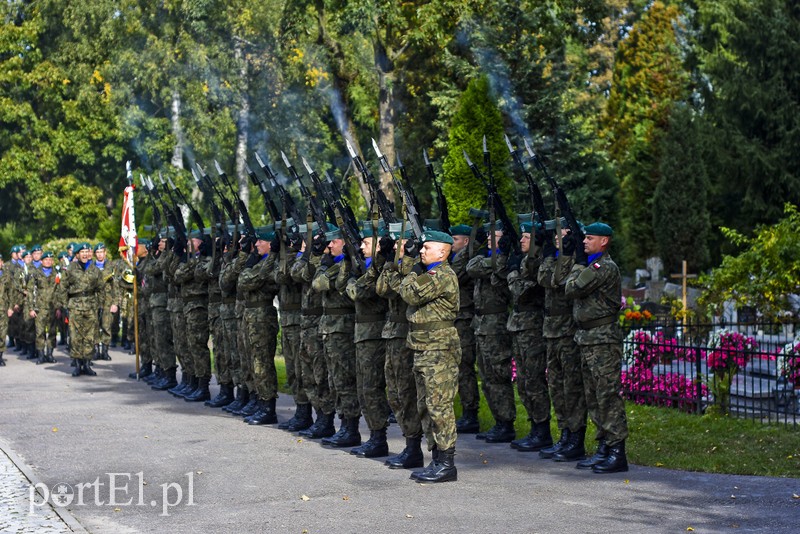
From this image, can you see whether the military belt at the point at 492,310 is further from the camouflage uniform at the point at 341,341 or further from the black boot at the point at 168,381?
the black boot at the point at 168,381

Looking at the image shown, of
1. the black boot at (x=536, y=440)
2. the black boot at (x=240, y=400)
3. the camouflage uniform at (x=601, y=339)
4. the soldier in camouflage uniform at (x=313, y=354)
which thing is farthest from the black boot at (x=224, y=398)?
the camouflage uniform at (x=601, y=339)

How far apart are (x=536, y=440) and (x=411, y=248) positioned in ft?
8.22

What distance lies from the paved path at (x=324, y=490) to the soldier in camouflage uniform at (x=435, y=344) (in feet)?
1.09

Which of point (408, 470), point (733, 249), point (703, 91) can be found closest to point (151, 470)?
point (408, 470)

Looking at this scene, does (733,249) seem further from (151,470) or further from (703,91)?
(151,470)

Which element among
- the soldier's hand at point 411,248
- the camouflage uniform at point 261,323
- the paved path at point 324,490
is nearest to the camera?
the paved path at point 324,490

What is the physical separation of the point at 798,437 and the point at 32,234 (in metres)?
41.3

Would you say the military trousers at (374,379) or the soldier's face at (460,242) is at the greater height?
the soldier's face at (460,242)

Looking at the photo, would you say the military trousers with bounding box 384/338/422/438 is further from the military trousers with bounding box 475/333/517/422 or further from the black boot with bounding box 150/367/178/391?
the black boot with bounding box 150/367/178/391

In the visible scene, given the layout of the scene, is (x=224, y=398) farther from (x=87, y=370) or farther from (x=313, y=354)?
(x=87, y=370)

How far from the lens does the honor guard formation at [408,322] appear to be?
1003cm

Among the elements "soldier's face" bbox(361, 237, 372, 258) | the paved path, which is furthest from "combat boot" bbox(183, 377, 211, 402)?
"soldier's face" bbox(361, 237, 372, 258)

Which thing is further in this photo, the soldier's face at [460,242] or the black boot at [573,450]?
the soldier's face at [460,242]

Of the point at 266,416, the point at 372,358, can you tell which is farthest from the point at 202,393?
the point at 372,358
